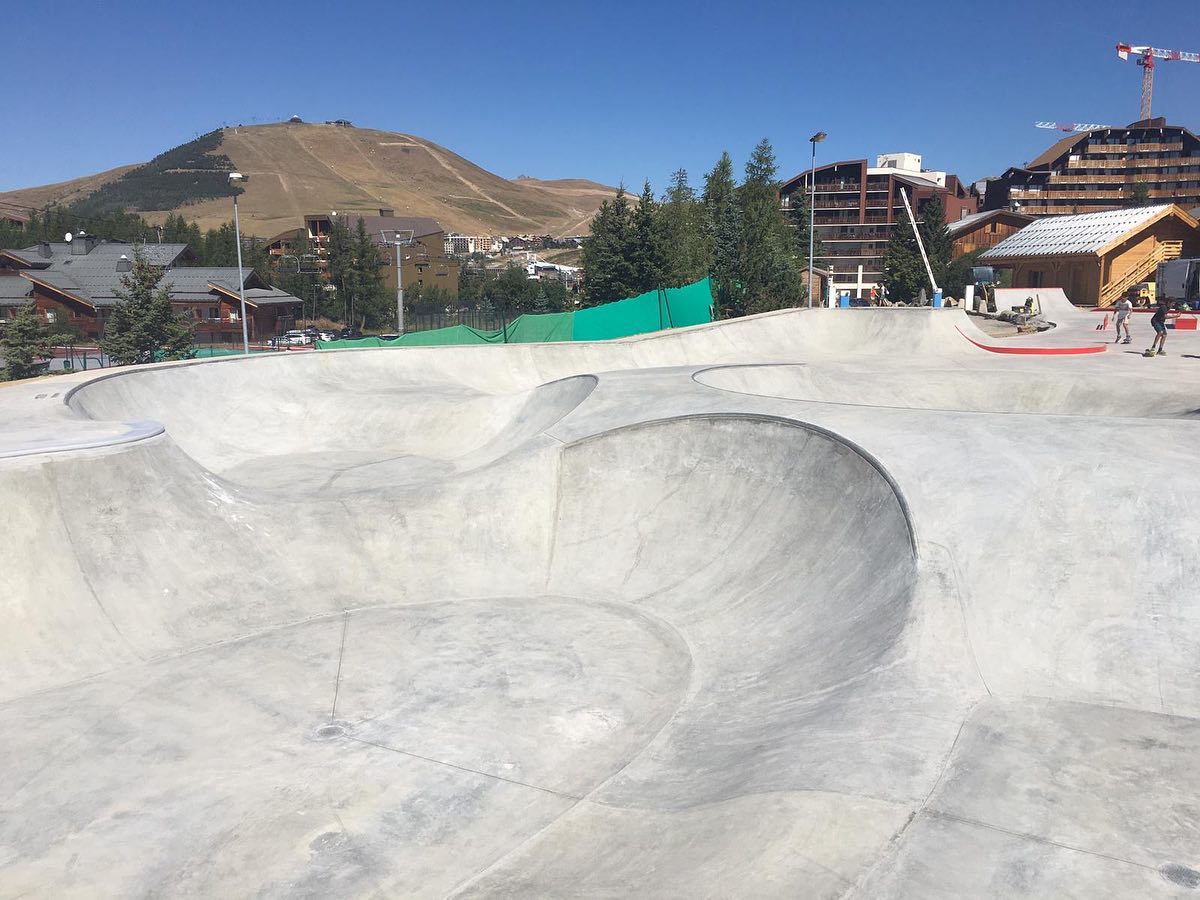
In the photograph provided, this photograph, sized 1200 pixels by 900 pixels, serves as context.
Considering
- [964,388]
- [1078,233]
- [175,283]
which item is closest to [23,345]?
[175,283]

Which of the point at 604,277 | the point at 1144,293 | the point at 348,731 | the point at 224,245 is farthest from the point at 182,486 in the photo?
the point at 224,245

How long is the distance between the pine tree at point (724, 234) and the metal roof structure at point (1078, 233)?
15.8m

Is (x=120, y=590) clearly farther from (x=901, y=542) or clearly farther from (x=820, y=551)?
(x=901, y=542)

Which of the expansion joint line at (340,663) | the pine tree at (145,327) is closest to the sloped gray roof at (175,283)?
the pine tree at (145,327)

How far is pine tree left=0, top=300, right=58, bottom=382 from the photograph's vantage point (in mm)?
33000

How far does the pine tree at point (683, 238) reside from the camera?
141 feet

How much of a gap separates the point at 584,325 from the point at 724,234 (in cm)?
1961

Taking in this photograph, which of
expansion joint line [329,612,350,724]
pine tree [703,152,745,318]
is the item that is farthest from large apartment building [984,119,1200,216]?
expansion joint line [329,612,350,724]

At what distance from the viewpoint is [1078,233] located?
1706 inches

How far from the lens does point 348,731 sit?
7.97 metres

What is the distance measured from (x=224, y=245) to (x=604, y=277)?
5688cm

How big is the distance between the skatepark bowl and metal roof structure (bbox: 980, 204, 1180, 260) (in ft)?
102

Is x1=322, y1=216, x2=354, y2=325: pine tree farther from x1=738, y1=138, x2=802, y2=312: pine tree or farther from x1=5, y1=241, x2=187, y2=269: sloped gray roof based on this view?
x1=738, y1=138, x2=802, y2=312: pine tree

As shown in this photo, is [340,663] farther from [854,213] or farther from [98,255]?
[854,213]
